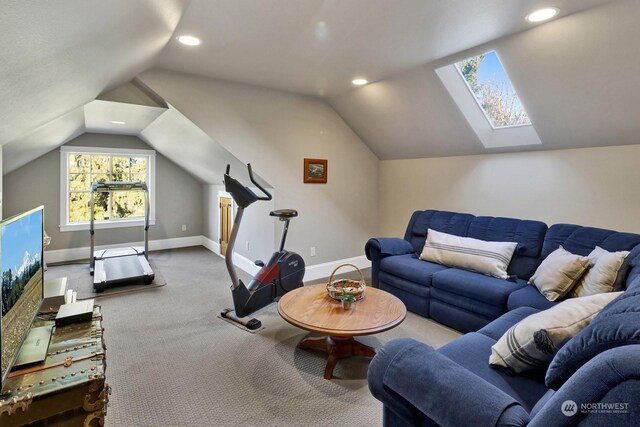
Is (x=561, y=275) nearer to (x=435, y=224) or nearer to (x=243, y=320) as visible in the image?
(x=435, y=224)

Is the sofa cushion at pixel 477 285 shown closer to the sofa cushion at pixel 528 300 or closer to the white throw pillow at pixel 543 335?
the sofa cushion at pixel 528 300

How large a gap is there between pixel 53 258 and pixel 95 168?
5.22 feet

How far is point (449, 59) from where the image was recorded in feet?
10.1

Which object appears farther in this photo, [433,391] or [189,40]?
[189,40]

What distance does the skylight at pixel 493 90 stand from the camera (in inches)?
132

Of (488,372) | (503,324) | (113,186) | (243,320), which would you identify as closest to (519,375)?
(488,372)

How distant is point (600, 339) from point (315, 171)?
380 centimetres

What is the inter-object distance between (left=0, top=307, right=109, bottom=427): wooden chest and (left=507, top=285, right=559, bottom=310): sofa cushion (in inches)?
103

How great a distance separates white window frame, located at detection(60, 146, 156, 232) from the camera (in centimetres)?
527

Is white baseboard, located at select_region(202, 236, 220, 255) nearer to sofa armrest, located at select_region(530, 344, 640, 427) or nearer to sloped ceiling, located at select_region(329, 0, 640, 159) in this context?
sloped ceiling, located at select_region(329, 0, 640, 159)

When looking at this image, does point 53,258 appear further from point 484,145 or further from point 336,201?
point 484,145

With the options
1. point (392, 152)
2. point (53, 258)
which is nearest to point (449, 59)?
point (392, 152)

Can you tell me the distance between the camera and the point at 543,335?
130 cm

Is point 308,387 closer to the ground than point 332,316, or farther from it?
closer to the ground
